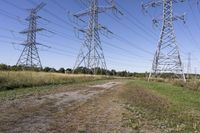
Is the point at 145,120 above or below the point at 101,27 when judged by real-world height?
below

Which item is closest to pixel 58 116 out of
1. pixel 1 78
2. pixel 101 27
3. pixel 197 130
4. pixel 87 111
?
pixel 87 111

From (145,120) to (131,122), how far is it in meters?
0.76

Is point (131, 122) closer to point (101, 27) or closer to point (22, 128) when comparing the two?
point (22, 128)

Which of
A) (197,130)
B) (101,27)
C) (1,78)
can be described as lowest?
(197,130)

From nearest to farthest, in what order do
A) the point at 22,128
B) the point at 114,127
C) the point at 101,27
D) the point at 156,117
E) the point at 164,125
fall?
the point at 22,128, the point at 114,127, the point at 164,125, the point at 156,117, the point at 101,27

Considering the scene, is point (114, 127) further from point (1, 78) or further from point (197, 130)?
point (1, 78)

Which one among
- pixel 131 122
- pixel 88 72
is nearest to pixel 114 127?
pixel 131 122

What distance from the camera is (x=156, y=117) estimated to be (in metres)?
11.0

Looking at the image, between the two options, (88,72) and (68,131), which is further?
(88,72)

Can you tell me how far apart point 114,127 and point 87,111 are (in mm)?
2847

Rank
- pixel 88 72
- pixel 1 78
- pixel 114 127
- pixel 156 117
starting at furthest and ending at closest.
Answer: pixel 88 72
pixel 1 78
pixel 156 117
pixel 114 127

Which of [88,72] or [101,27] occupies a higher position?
[101,27]

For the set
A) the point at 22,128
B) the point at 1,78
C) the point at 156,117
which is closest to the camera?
the point at 22,128

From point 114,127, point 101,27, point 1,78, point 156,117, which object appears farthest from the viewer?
point 101,27
